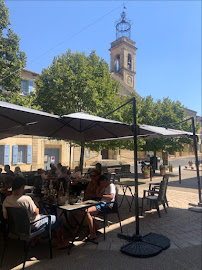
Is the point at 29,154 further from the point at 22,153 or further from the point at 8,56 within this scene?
the point at 8,56

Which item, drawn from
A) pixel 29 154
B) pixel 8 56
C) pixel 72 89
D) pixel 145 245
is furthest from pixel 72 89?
pixel 145 245

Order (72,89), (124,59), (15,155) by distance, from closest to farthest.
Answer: (72,89) < (15,155) < (124,59)

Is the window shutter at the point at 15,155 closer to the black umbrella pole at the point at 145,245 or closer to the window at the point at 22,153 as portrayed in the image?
the window at the point at 22,153

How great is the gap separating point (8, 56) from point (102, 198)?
28.8ft

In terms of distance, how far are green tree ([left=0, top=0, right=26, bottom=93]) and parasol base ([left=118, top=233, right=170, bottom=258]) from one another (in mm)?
8735

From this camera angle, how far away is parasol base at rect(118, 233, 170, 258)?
3.27m

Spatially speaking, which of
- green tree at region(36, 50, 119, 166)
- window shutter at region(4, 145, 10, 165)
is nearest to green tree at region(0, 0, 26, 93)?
green tree at region(36, 50, 119, 166)

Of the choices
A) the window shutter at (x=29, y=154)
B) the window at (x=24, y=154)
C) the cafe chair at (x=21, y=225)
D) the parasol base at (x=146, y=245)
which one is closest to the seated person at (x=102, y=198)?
the parasol base at (x=146, y=245)

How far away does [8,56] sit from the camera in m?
9.89

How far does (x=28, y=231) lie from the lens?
2838 mm

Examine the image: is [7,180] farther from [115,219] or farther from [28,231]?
[115,219]

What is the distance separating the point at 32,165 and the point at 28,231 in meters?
15.8

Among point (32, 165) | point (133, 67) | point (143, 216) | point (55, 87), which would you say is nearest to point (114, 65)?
point (133, 67)

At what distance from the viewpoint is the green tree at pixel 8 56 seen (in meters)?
9.62
